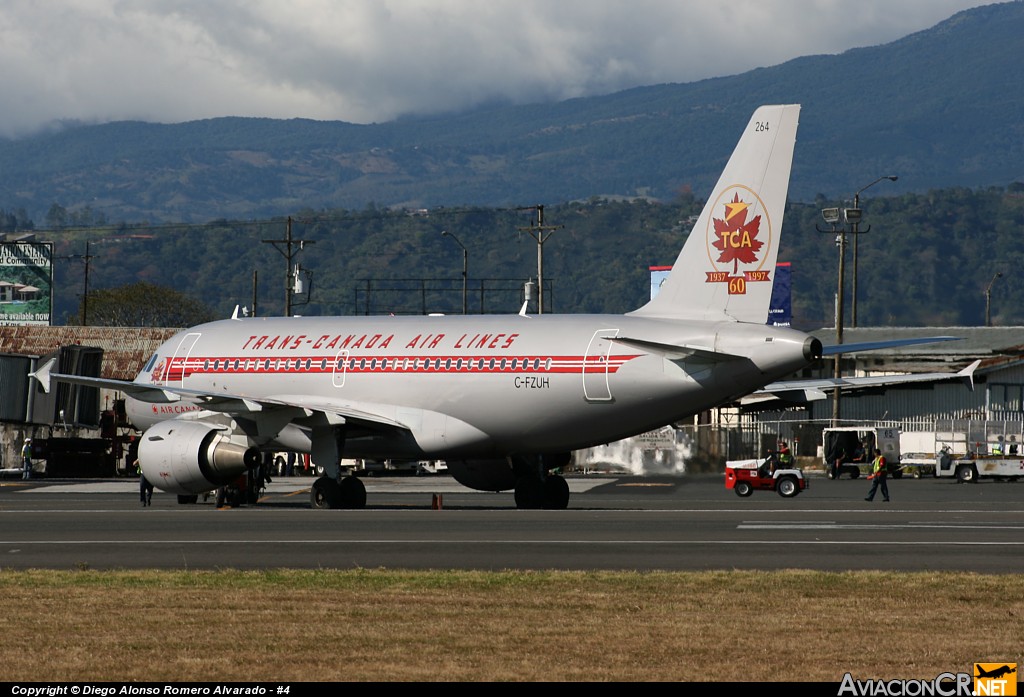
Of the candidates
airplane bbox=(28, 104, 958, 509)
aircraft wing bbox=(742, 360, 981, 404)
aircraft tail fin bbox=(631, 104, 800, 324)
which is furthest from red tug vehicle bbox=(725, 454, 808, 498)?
aircraft tail fin bbox=(631, 104, 800, 324)

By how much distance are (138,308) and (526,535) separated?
14966 centimetres

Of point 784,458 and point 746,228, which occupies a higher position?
point 746,228

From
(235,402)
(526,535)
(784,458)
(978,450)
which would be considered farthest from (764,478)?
(978,450)

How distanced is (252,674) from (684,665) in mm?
3595

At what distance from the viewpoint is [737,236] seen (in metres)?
33.2

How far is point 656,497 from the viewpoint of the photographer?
43.5 m

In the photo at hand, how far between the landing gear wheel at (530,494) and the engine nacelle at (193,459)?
617cm

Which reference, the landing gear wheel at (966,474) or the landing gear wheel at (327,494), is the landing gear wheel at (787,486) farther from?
the landing gear wheel at (966,474)

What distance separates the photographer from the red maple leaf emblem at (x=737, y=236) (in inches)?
1300

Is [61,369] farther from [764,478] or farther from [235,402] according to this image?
[764,478]

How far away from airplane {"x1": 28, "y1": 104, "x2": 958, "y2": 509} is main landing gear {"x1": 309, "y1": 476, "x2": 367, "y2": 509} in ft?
0.15

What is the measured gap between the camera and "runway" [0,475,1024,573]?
22562 mm

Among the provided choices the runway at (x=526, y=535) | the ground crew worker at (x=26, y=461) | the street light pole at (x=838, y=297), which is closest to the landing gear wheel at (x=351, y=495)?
the runway at (x=526, y=535)

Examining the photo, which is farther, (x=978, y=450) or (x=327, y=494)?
(x=978, y=450)
